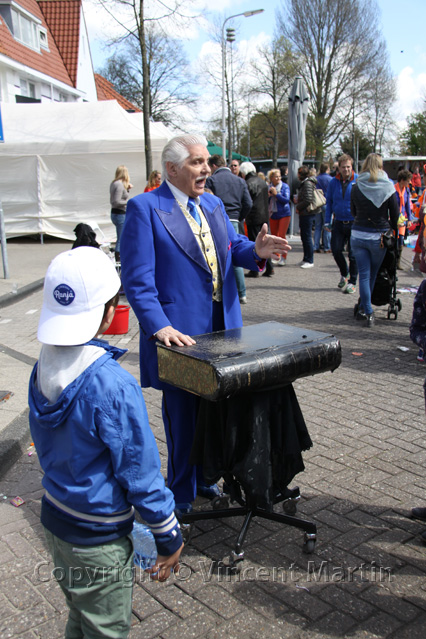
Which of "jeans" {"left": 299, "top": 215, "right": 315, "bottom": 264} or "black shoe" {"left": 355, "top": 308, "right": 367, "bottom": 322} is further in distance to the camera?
"jeans" {"left": 299, "top": 215, "right": 315, "bottom": 264}

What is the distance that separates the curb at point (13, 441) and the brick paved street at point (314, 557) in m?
0.07

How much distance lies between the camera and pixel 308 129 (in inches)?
1618

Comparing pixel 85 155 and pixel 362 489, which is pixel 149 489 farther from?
pixel 85 155

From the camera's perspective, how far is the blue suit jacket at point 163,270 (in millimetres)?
2828

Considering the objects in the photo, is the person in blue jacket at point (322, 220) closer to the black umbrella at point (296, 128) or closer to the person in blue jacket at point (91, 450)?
the black umbrella at point (296, 128)

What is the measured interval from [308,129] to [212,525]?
1623 inches

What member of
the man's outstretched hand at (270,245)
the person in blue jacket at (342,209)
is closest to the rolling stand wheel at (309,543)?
the man's outstretched hand at (270,245)

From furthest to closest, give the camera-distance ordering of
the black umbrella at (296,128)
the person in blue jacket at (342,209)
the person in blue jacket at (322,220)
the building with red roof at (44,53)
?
the building with red roof at (44,53), the black umbrella at (296,128), the person in blue jacket at (322,220), the person in blue jacket at (342,209)

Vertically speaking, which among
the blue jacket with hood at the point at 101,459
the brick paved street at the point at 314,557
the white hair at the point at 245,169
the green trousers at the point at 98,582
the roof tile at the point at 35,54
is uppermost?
the roof tile at the point at 35,54

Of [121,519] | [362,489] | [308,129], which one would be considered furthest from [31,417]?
[308,129]

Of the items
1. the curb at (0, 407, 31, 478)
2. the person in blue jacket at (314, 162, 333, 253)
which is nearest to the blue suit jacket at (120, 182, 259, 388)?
the curb at (0, 407, 31, 478)

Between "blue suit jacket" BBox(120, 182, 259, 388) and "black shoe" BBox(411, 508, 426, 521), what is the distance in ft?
4.85

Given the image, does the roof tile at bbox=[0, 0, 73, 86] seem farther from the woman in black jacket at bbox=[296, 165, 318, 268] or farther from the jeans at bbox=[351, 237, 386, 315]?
the jeans at bbox=[351, 237, 386, 315]

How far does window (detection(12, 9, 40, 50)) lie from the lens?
2584 centimetres
